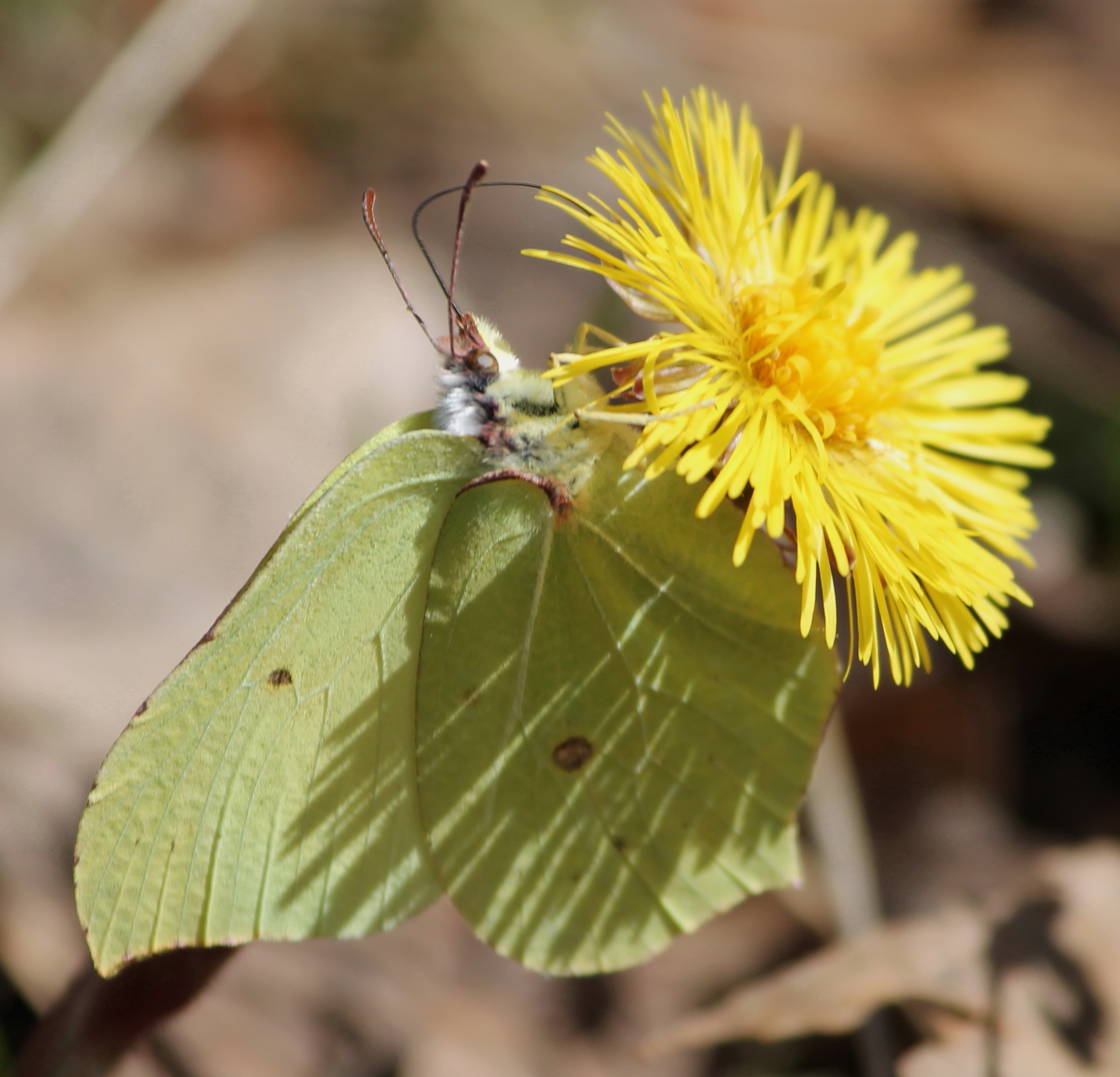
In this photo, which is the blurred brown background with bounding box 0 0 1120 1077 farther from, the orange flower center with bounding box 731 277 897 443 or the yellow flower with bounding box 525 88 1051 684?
the orange flower center with bounding box 731 277 897 443

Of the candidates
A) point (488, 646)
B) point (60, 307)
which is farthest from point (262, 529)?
point (488, 646)

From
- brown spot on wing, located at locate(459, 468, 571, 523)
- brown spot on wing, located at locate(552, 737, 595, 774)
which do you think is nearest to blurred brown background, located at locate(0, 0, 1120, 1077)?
brown spot on wing, located at locate(552, 737, 595, 774)

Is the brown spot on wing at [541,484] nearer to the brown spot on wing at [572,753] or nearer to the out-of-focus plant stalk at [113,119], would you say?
the brown spot on wing at [572,753]

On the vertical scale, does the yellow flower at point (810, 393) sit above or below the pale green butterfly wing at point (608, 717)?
above

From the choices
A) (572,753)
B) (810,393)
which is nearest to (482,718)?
(572,753)

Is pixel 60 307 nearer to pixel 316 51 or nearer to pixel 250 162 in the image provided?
pixel 250 162

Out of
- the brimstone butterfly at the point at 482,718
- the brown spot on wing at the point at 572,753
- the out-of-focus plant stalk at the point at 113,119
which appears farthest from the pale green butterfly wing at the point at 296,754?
the out-of-focus plant stalk at the point at 113,119
